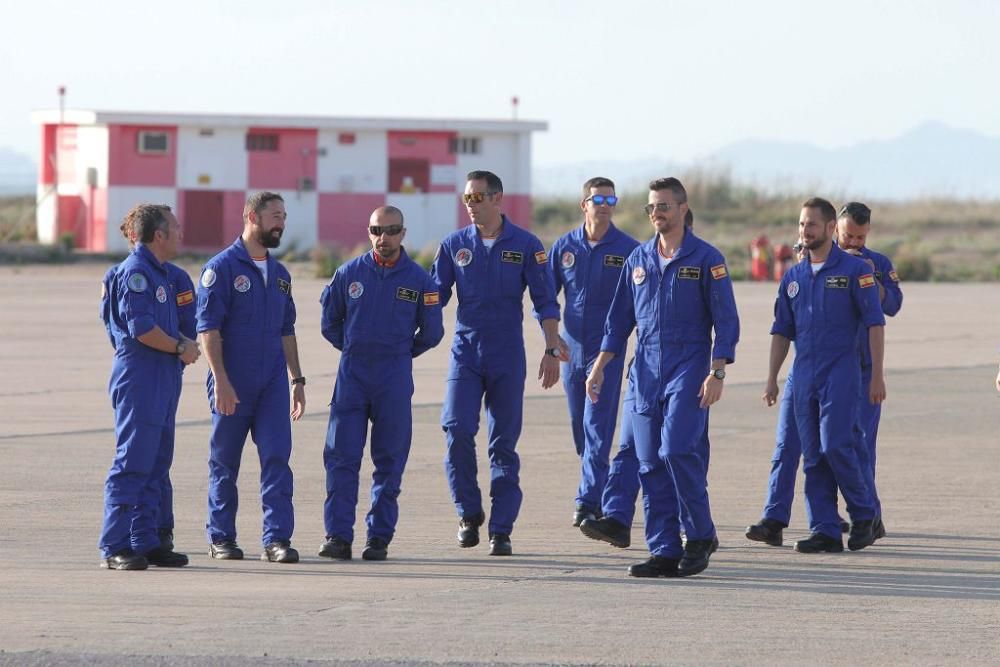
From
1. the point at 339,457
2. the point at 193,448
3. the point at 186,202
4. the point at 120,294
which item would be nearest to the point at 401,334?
the point at 339,457

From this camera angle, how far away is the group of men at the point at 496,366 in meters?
9.30

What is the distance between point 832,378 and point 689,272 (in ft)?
4.58

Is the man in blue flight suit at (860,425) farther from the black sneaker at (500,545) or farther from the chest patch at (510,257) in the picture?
the chest patch at (510,257)

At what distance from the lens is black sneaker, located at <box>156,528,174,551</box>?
375 inches

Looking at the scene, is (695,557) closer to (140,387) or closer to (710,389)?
(710,389)

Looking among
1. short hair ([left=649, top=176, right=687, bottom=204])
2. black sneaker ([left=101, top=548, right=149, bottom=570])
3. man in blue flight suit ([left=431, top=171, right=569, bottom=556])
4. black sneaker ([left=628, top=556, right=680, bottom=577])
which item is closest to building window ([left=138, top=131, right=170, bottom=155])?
man in blue flight suit ([left=431, top=171, right=569, bottom=556])

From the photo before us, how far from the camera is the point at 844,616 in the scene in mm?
8219

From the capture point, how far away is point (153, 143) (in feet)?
160

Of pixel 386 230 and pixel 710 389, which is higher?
pixel 386 230

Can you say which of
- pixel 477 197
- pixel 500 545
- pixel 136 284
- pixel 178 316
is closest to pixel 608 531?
pixel 500 545

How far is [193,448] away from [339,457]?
14.8 ft

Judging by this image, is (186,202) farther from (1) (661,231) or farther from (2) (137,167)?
(1) (661,231)

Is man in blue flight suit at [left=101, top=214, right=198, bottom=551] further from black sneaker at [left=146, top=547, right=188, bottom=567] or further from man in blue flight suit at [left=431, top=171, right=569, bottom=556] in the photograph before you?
man in blue flight suit at [left=431, top=171, right=569, bottom=556]

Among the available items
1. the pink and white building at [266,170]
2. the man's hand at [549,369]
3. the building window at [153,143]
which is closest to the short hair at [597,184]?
the man's hand at [549,369]
